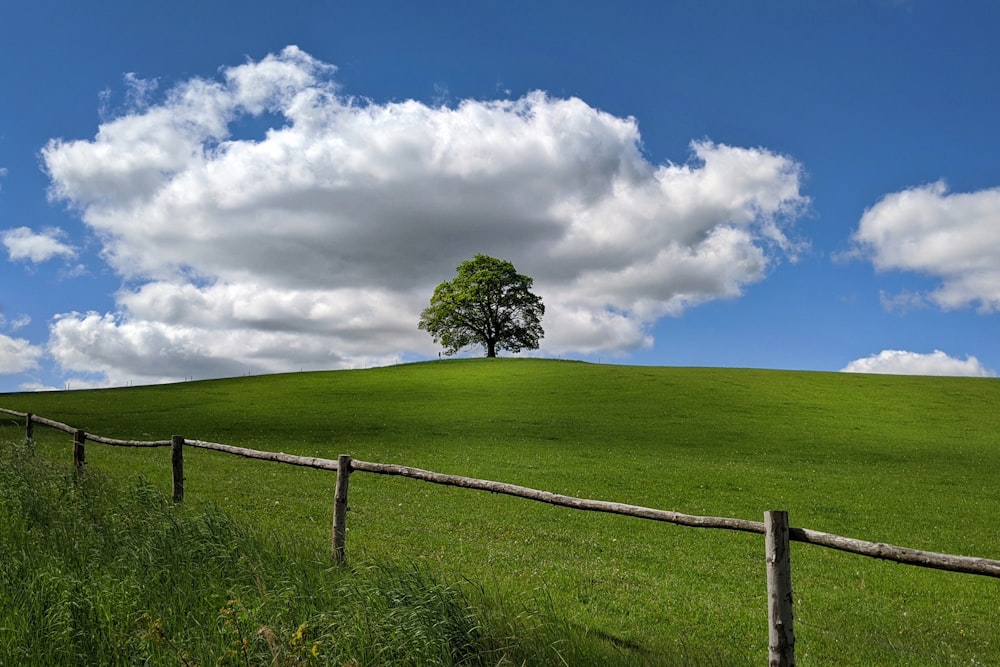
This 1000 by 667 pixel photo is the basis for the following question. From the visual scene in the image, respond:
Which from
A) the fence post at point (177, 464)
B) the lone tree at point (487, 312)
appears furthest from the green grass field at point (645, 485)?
the lone tree at point (487, 312)

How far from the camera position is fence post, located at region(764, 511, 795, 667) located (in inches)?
251

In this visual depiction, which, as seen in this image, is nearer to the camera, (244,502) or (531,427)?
(244,502)

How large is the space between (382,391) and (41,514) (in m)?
45.4

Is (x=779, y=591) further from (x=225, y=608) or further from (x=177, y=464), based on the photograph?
(x=177, y=464)

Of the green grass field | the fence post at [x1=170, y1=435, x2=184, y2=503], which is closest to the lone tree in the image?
the green grass field

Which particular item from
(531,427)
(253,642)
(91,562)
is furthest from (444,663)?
(531,427)

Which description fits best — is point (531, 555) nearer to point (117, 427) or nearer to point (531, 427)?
point (531, 427)

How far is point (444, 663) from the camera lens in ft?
20.1

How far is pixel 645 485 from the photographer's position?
78.8 ft

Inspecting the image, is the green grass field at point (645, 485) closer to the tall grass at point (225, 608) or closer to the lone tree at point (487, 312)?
the tall grass at point (225, 608)

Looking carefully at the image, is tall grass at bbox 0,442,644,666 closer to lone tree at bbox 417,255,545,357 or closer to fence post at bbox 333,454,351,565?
fence post at bbox 333,454,351,565

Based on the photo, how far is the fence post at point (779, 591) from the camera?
6379 millimetres

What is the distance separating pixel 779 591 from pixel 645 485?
58.9 feet

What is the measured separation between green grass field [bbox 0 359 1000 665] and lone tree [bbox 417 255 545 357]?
81.9 ft
